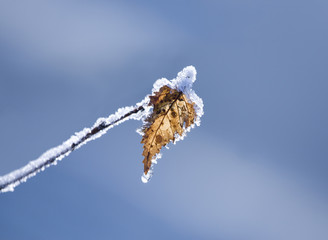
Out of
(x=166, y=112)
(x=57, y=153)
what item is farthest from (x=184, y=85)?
(x=57, y=153)

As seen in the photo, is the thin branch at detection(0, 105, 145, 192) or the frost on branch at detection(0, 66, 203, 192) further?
the frost on branch at detection(0, 66, 203, 192)

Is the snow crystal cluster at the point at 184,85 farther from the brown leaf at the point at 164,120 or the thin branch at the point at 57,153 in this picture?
the thin branch at the point at 57,153

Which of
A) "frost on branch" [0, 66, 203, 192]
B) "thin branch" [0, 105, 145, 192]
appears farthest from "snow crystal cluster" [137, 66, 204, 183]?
"thin branch" [0, 105, 145, 192]

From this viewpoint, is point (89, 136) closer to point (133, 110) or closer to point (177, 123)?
point (133, 110)

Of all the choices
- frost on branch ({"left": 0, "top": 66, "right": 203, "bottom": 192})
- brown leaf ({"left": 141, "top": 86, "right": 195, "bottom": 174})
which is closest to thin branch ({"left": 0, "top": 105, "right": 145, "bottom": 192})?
frost on branch ({"left": 0, "top": 66, "right": 203, "bottom": 192})

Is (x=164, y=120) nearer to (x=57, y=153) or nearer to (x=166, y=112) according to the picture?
(x=166, y=112)

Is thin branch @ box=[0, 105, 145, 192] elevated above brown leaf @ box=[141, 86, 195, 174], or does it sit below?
below

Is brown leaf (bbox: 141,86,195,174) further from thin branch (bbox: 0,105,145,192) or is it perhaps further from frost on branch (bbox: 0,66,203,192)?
thin branch (bbox: 0,105,145,192)

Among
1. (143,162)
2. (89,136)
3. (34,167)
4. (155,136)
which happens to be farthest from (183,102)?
(34,167)
